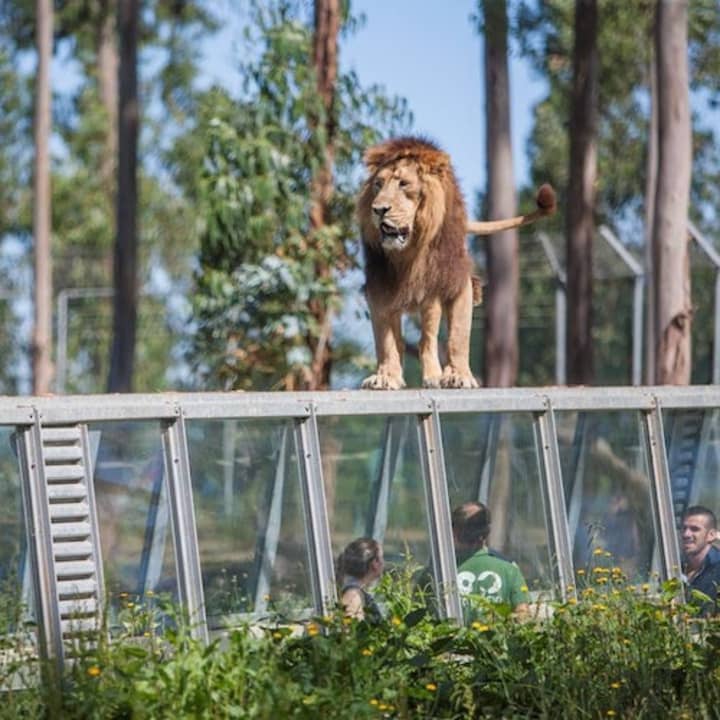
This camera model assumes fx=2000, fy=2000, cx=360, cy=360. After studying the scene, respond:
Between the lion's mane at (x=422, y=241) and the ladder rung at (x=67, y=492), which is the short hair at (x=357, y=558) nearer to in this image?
the lion's mane at (x=422, y=241)

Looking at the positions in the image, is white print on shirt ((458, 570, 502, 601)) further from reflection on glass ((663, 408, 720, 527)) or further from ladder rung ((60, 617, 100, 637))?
ladder rung ((60, 617, 100, 637))

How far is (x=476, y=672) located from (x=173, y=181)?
3528cm

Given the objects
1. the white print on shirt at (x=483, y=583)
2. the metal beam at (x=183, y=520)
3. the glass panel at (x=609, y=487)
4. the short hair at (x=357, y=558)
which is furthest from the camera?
the glass panel at (x=609, y=487)

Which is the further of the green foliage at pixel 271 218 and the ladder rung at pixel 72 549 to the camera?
the green foliage at pixel 271 218

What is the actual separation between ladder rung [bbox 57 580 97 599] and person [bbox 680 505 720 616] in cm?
320

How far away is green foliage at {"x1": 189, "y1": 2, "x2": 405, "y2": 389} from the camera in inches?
642

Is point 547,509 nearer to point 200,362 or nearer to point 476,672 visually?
point 476,672

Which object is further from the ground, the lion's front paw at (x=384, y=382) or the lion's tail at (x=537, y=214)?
the lion's tail at (x=537, y=214)

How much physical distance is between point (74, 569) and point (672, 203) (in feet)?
30.3

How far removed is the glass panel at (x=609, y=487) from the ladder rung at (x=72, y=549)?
2907mm

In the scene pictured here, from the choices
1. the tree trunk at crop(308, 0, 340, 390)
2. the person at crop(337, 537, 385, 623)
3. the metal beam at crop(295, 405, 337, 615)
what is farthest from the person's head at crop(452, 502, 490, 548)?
the tree trunk at crop(308, 0, 340, 390)

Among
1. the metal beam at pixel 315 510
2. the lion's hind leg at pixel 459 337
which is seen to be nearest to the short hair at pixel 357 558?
the metal beam at pixel 315 510

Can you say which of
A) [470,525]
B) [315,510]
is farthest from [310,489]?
[470,525]

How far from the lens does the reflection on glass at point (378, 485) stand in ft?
29.9
